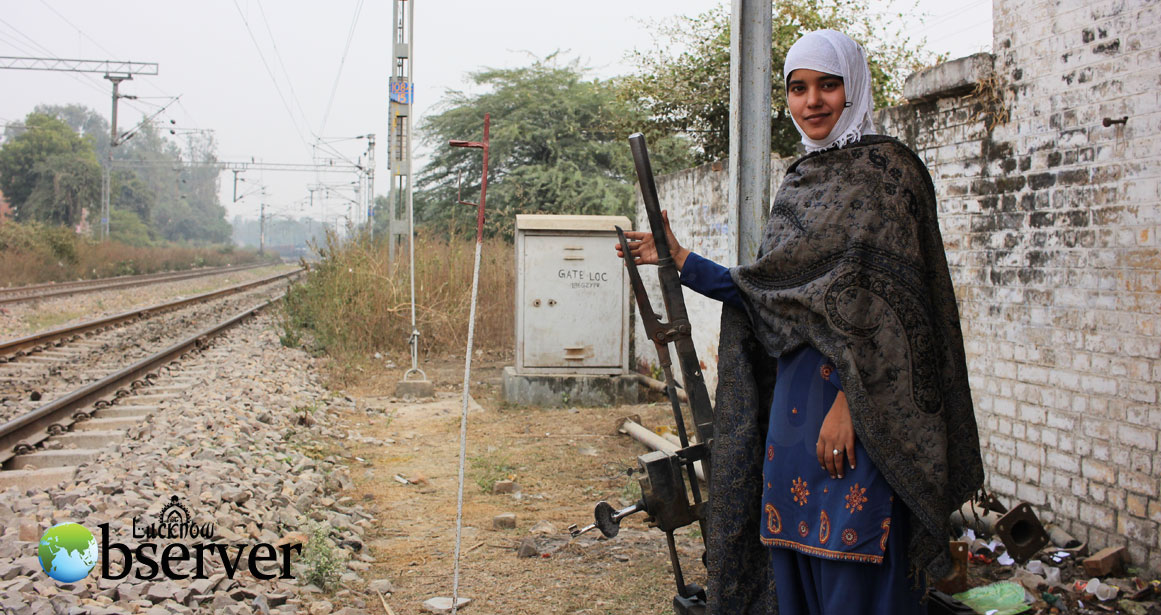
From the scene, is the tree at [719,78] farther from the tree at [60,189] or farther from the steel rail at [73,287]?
the tree at [60,189]

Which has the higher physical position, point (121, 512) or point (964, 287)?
point (964, 287)

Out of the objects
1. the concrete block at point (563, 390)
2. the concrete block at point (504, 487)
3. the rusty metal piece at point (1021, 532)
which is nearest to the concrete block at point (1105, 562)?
the rusty metal piece at point (1021, 532)

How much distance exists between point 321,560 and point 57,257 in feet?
93.8

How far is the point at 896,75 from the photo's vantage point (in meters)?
11.6

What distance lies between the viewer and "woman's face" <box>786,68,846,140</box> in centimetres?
206

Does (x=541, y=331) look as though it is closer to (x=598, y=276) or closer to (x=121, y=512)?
(x=598, y=276)

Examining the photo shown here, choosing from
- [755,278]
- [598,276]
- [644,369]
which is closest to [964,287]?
[755,278]

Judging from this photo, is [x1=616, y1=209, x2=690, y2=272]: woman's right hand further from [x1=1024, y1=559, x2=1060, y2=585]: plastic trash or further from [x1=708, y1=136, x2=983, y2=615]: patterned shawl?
[x1=1024, y1=559, x2=1060, y2=585]: plastic trash

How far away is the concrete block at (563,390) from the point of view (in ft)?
27.3

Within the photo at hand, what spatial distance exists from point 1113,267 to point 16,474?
19.4 ft

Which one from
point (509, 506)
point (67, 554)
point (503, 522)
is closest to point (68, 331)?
point (509, 506)

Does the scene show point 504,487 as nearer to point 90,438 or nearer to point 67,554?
point 67,554

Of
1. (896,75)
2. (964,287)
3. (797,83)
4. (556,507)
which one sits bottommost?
(556,507)

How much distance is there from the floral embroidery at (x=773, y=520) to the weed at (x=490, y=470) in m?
3.60
